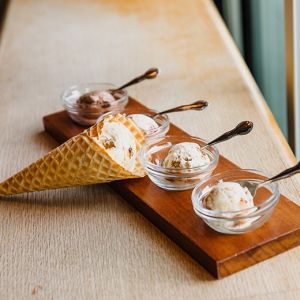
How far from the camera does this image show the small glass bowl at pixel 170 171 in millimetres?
1033

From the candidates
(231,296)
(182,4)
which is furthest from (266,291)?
(182,4)

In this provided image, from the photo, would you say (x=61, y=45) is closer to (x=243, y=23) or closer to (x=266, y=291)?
(x=243, y=23)

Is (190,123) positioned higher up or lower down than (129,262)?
lower down

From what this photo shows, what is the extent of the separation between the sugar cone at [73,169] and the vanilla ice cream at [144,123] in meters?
0.09

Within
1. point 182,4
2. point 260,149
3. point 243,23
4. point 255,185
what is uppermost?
point 255,185

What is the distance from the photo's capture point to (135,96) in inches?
60.7

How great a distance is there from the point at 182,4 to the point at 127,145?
45.8 inches

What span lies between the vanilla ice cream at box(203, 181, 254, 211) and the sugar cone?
0.57ft

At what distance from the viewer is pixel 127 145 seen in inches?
43.3

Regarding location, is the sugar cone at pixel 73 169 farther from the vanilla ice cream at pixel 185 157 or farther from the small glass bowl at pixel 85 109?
the small glass bowl at pixel 85 109

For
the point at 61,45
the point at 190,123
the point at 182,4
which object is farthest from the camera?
the point at 182,4

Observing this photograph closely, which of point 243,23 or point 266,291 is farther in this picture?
point 243,23

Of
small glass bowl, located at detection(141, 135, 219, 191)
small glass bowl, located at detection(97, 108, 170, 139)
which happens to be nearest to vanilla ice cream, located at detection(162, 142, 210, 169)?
small glass bowl, located at detection(141, 135, 219, 191)

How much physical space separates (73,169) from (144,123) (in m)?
0.21
